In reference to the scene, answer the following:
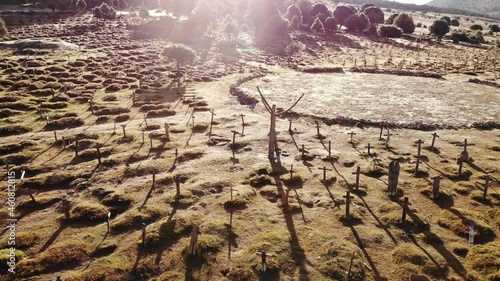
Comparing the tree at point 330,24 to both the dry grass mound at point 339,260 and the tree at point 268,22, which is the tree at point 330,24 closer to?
the tree at point 268,22

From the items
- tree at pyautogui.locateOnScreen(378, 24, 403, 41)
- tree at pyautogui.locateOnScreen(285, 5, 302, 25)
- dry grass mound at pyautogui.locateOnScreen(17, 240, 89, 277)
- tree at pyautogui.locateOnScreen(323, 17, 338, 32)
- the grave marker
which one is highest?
tree at pyautogui.locateOnScreen(285, 5, 302, 25)

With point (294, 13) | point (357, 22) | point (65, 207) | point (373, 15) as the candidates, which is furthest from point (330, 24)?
point (65, 207)

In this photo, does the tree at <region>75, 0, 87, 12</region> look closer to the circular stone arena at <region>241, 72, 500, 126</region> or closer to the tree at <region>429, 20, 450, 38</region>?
the circular stone arena at <region>241, 72, 500, 126</region>

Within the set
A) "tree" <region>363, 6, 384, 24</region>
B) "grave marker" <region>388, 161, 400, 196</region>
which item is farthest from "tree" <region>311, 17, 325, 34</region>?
"grave marker" <region>388, 161, 400, 196</region>

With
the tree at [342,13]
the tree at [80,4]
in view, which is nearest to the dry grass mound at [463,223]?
the tree at [342,13]

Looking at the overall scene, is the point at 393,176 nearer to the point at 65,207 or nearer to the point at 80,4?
the point at 65,207
